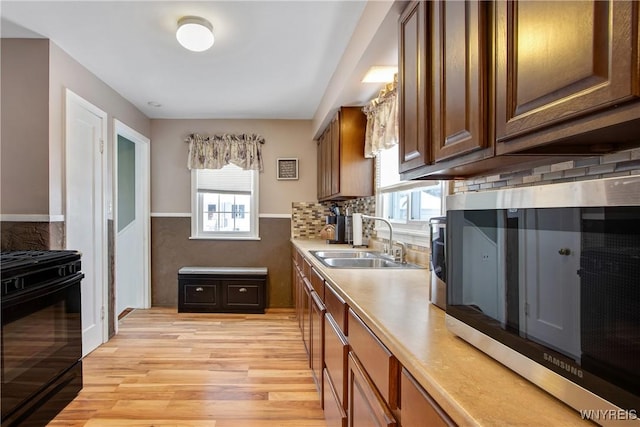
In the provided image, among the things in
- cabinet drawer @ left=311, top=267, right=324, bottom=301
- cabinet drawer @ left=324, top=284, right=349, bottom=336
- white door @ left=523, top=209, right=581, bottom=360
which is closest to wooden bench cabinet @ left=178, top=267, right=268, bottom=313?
cabinet drawer @ left=311, top=267, right=324, bottom=301

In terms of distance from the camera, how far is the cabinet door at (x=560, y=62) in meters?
0.63

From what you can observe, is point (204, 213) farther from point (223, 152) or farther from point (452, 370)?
point (452, 370)

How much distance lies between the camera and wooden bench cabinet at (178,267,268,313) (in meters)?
4.43

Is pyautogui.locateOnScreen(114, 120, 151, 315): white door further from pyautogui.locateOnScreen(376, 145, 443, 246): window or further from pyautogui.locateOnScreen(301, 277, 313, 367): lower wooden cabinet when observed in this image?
pyautogui.locateOnScreen(376, 145, 443, 246): window

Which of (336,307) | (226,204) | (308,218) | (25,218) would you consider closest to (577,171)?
(336,307)

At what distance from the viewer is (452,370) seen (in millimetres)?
A: 781

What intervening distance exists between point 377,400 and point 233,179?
408 centimetres

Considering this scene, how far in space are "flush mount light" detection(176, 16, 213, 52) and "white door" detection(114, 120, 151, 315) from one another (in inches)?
96.8

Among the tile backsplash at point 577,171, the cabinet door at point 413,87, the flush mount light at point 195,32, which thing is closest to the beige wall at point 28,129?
the flush mount light at point 195,32

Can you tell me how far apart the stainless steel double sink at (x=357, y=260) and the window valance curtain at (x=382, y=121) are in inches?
32.0

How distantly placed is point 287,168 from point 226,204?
3.04 ft

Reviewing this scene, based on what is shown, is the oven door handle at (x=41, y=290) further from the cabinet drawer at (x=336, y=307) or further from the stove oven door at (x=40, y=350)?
the cabinet drawer at (x=336, y=307)

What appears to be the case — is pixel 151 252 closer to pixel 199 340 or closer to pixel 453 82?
pixel 199 340

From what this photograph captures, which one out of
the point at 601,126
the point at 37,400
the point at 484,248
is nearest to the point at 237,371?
the point at 37,400
